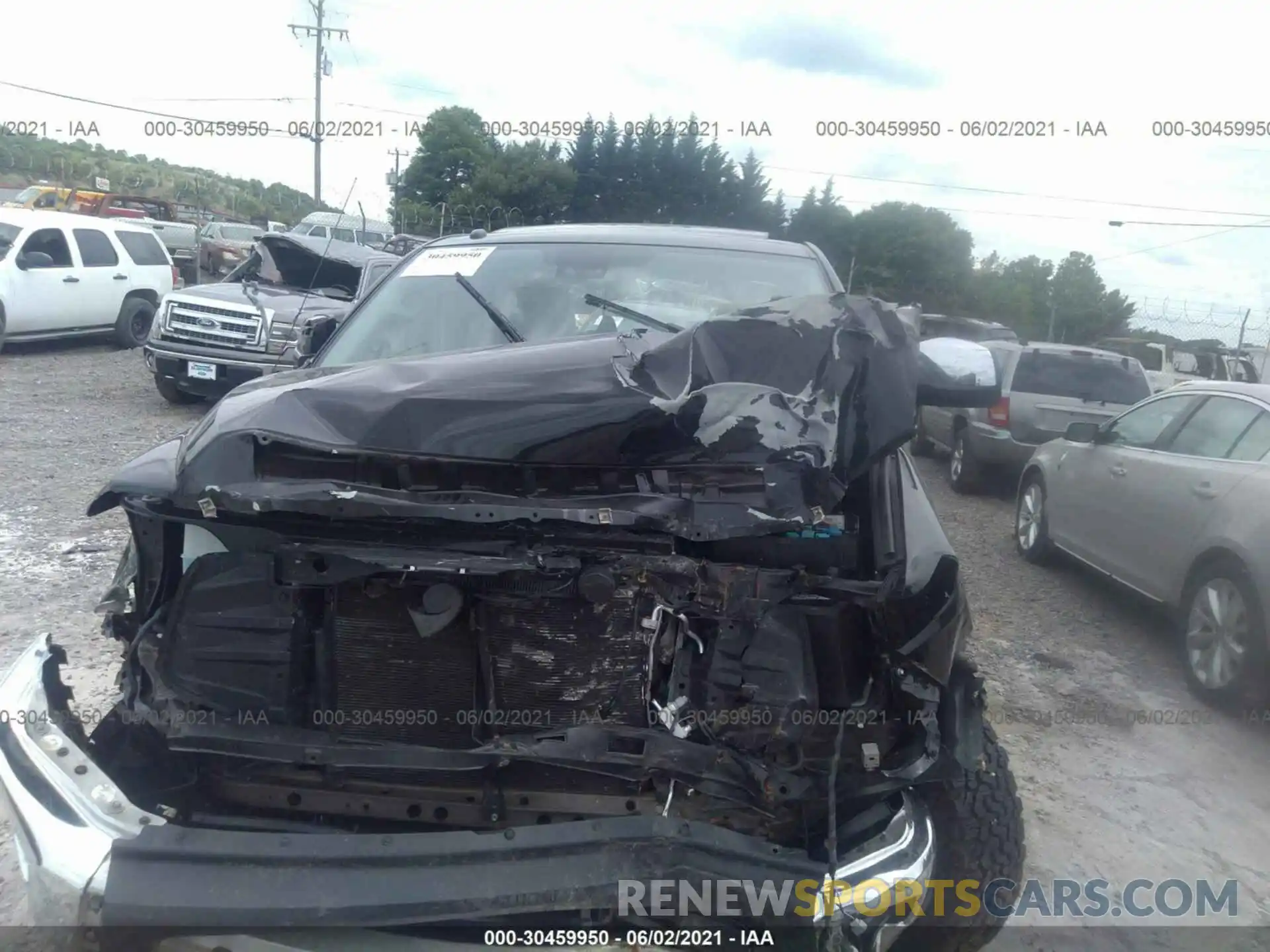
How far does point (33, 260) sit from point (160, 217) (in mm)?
16200

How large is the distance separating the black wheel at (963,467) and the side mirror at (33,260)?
37.9 ft

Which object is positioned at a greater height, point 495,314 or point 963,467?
point 495,314

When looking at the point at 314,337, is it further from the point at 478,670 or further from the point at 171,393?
the point at 171,393

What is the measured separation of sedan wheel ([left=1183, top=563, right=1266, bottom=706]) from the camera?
15.1 feet

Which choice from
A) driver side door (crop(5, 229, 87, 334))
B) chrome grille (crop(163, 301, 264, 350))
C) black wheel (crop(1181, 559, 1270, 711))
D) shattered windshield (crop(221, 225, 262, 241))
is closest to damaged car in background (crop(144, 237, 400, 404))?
chrome grille (crop(163, 301, 264, 350))

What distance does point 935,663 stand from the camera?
2.30 m

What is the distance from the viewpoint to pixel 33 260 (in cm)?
1295

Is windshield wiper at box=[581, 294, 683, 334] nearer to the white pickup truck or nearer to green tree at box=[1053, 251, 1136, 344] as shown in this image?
the white pickup truck

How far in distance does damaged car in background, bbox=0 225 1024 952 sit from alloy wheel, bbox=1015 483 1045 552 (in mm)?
5184

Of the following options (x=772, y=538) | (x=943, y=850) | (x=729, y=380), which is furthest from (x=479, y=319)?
(x=943, y=850)

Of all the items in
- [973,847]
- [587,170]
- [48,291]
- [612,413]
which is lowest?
[973,847]

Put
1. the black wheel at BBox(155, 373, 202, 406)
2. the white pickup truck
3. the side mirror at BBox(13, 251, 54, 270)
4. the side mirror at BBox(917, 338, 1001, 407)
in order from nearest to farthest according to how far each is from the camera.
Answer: the side mirror at BBox(917, 338, 1001, 407), the black wheel at BBox(155, 373, 202, 406), the side mirror at BBox(13, 251, 54, 270), the white pickup truck

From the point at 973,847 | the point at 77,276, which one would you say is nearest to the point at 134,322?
the point at 77,276

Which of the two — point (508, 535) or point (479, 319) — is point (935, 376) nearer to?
point (508, 535)
